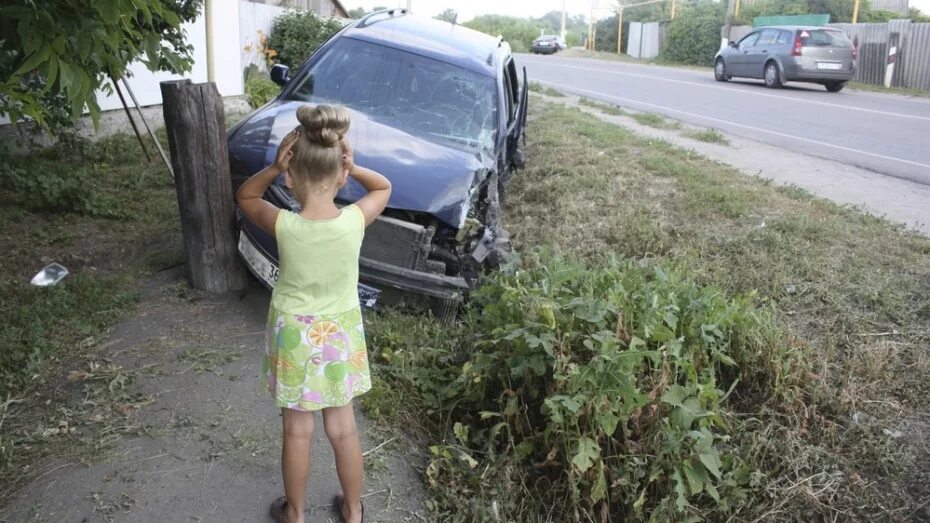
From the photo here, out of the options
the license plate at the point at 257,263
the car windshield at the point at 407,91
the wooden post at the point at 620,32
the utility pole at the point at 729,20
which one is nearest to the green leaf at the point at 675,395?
the license plate at the point at 257,263

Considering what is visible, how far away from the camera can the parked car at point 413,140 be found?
162 inches

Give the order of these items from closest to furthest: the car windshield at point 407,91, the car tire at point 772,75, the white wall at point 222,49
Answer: the car windshield at point 407,91 → the white wall at point 222,49 → the car tire at point 772,75

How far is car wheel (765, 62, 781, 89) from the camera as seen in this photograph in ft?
58.8

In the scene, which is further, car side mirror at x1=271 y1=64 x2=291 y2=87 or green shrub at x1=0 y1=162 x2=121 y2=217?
green shrub at x1=0 y1=162 x2=121 y2=217

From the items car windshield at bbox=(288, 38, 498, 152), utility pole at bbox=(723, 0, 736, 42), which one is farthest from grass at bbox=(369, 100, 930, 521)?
utility pole at bbox=(723, 0, 736, 42)

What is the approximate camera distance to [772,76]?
18.1 m

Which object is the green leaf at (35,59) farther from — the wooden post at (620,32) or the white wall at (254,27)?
the wooden post at (620,32)

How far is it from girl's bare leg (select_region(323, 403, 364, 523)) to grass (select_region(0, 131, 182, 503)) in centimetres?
112

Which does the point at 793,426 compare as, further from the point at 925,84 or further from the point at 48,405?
the point at 925,84

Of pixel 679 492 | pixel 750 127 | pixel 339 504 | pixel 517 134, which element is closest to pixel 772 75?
pixel 750 127

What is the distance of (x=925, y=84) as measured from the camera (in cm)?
1911

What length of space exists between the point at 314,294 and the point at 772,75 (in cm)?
1826

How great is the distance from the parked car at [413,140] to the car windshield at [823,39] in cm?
1350

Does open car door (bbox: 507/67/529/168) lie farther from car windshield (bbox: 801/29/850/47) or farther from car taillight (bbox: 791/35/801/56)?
car windshield (bbox: 801/29/850/47)
